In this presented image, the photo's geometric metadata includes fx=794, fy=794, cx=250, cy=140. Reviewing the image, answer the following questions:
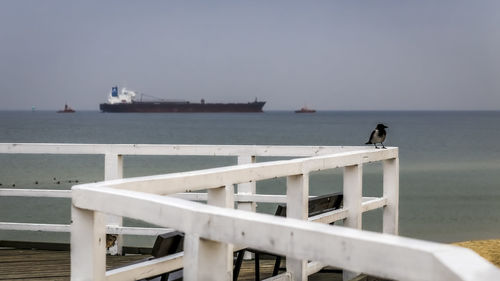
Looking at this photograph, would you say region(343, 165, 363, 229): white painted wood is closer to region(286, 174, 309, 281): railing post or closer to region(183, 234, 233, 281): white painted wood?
region(286, 174, 309, 281): railing post

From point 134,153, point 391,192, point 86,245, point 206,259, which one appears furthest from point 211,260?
point 134,153

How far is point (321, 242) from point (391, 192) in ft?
13.7

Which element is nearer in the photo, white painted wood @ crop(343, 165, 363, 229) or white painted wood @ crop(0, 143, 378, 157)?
white painted wood @ crop(343, 165, 363, 229)

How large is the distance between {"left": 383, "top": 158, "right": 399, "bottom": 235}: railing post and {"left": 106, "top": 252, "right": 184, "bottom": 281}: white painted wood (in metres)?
2.83

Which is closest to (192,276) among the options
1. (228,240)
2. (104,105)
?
(228,240)

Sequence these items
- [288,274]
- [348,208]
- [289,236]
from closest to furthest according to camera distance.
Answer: [289,236] < [288,274] < [348,208]

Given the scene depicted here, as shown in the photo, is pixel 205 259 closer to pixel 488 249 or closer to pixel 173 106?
pixel 488 249

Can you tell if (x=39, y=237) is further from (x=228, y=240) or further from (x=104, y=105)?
(x=104, y=105)

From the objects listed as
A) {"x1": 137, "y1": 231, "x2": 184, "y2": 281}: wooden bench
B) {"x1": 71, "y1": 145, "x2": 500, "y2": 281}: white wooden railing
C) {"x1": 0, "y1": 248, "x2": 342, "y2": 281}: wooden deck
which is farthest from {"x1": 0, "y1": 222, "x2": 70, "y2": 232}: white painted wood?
{"x1": 137, "y1": 231, "x2": 184, "y2": 281}: wooden bench

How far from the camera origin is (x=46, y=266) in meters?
6.16

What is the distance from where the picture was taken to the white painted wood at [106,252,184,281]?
2.85 m

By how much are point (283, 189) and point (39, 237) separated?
48.8ft

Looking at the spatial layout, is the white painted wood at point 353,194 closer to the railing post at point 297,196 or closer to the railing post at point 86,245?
the railing post at point 297,196

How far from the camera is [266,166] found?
12.2 feet
